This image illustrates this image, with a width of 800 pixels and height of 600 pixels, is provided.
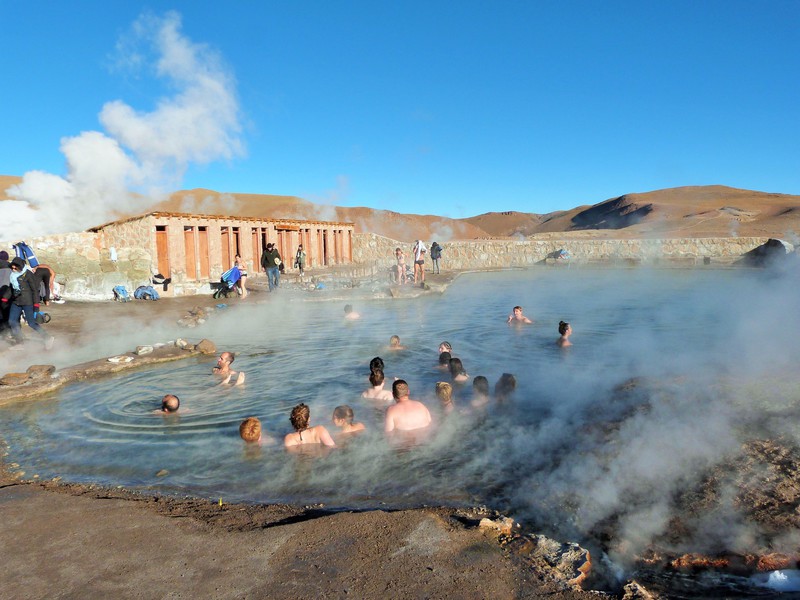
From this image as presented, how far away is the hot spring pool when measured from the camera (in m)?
4.82

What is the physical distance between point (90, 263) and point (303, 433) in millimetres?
12461

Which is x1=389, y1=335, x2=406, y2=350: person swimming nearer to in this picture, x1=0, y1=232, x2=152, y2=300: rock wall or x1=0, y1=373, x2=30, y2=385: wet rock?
x1=0, y1=373, x2=30, y2=385: wet rock

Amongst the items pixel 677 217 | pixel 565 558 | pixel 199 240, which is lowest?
pixel 565 558

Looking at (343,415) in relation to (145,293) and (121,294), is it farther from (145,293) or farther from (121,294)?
(121,294)

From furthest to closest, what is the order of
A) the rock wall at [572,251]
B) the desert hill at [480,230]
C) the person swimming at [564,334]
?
1. the desert hill at [480,230]
2. the rock wall at [572,251]
3. the person swimming at [564,334]

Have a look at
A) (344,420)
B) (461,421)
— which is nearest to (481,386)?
(461,421)

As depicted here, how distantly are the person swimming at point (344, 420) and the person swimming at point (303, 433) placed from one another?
1.07ft

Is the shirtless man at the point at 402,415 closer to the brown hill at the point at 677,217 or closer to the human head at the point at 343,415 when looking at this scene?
the human head at the point at 343,415

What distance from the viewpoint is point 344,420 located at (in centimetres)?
634

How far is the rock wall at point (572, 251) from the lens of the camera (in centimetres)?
2977

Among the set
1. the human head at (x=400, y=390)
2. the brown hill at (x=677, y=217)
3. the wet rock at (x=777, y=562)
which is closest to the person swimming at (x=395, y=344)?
the human head at (x=400, y=390)

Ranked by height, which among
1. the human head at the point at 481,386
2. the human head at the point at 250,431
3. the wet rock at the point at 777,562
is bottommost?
the wet rock at the point at 777,562

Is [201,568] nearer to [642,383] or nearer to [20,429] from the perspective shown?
[20,429]

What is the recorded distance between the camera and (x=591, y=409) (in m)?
6.77
